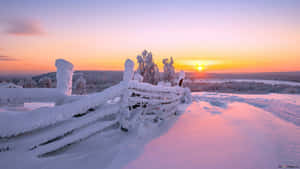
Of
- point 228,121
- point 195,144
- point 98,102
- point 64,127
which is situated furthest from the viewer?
point 228,121

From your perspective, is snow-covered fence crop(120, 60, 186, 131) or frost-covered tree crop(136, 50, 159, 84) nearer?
snow-covered fence crop(120, 60, 186, 131)

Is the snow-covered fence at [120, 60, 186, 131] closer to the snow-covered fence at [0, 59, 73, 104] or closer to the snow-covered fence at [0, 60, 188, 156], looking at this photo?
the snow-covered fence at [0, 60, 188, 156]

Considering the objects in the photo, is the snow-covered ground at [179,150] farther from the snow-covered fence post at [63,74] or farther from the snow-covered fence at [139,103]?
the snow-covered fence post at [63,74]

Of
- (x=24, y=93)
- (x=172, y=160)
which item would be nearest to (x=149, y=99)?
(x=172, y=160)

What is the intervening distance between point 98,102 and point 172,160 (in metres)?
1.43

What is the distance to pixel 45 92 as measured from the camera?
3146 millimetres

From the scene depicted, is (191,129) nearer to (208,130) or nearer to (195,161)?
(208,130)

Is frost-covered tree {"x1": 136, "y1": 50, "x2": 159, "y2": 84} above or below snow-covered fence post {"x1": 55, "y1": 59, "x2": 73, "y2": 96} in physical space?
above

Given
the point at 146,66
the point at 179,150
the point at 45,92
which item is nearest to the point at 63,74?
the point at 45,92

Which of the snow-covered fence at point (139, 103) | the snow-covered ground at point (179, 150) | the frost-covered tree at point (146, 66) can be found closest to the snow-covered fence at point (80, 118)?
the snow-covered fence at point (139, 103)

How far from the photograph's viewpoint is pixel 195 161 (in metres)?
2.35

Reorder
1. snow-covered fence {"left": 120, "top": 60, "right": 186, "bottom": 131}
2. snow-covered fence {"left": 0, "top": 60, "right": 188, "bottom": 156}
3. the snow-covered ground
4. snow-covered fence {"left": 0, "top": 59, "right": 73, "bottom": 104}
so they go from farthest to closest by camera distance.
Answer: snow-covered fence {"left": 120, "top": 60, "right": 186, "bottom": 131} < snow-covered fence {"left": 0, "top": 59, "right": 73, "bottom": 104} < the snow-covered ground < snow-covered fence {"left": 0, "top": 60, "right": 188, "bottom": 156}

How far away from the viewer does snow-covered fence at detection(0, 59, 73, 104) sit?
259 cm

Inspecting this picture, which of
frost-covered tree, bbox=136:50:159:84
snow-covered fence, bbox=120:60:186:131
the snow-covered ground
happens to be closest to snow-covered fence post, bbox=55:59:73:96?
snow-covered fence, bbox=120:60:186:131
